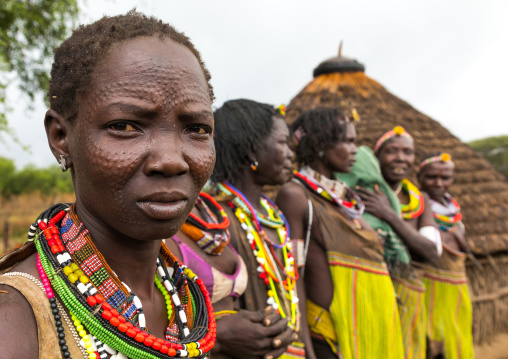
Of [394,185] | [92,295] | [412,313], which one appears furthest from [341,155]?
[92,295]

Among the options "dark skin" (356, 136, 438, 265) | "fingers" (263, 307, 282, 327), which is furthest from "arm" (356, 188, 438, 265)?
"fingers" (263, 307, 282, 327)

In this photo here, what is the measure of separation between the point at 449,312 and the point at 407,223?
1.22 metres

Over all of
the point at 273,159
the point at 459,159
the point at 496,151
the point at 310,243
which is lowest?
the point at 310,243

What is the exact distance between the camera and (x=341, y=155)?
330 centimetres

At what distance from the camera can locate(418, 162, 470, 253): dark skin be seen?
4677mm

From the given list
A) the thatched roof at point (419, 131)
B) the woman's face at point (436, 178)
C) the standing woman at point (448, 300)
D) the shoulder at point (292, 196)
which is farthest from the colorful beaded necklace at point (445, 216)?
the shoulder at point (292, 196)

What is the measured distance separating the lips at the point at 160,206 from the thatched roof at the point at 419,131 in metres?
5.24

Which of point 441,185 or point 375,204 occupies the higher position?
point 441,185

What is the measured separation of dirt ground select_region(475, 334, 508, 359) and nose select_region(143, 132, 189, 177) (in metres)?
6.55

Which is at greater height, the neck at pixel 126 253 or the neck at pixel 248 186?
the neck at pixel 248 186

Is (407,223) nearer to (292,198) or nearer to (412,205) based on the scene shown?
(412,205)

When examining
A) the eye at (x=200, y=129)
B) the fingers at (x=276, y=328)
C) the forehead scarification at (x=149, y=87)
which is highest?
the forehead scarification at (x=149, y=87)

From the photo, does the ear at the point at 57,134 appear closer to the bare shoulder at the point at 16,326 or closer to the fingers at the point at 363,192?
the bare shoulder at the point at 16,326

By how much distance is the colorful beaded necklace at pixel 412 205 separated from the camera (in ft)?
13.4
